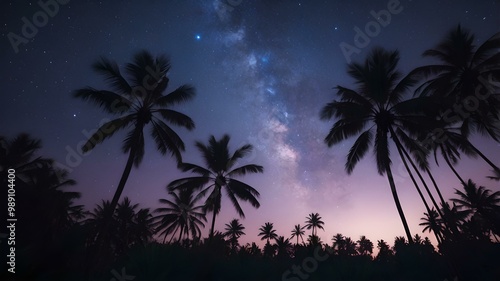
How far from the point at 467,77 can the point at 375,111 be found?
6.94 meters

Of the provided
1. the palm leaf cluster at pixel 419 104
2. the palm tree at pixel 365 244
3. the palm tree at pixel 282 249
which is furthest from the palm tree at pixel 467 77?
the palm tree at pixel 365 244

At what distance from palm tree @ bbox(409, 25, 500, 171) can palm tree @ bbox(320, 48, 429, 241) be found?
1710 mm

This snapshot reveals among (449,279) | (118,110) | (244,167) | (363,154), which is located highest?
(244,167)

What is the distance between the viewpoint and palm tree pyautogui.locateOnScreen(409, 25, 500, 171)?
45.4ft

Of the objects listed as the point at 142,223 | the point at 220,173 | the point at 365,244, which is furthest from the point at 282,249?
the point at 365,244

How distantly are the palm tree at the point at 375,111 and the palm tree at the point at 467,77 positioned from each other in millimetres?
1710

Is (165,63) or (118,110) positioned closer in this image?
(118,110)

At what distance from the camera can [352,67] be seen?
1371 centimetres

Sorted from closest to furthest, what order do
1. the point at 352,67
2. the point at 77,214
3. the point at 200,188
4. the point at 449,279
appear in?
the point at 449,279 < the point at 352,67 < the point at 200,188 < the point at 77,214

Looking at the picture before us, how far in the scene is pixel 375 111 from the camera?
13.1m

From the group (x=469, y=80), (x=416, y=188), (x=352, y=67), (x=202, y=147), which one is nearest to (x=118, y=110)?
(x=202, y=147)

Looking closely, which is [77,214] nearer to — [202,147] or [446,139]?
[202,147]

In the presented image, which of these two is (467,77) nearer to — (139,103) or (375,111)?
(375,111)

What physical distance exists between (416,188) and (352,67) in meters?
8.20
